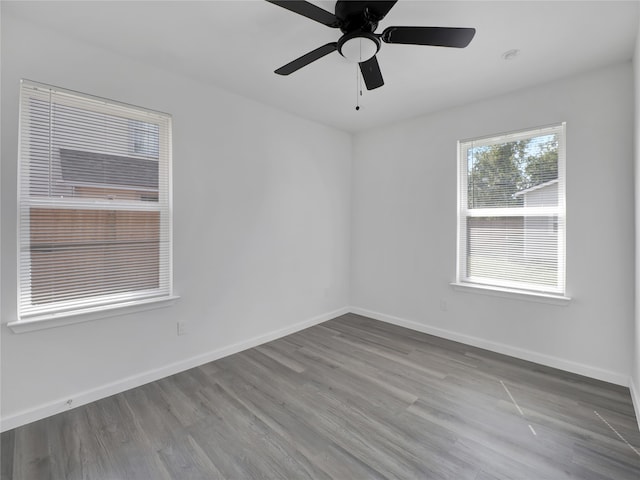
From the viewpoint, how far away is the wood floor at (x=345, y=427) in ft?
5.33

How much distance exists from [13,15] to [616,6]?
3728mm

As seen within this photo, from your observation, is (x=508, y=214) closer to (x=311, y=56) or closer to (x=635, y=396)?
(x=635, y=396)

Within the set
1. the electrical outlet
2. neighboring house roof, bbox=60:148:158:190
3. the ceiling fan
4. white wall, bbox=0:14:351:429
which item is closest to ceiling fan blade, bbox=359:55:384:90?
the ceiling fan

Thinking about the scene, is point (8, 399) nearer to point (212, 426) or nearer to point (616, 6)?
point (212, 426)

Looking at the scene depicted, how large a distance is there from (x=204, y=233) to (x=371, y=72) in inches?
77.1

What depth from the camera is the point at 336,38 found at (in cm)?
213

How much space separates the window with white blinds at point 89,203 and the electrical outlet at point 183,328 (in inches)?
13.2

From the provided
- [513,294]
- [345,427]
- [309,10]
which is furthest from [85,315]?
[513,294]

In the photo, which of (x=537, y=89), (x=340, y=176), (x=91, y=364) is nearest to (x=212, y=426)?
(x=91, y=364)

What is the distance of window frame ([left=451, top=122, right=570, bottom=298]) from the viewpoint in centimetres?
271

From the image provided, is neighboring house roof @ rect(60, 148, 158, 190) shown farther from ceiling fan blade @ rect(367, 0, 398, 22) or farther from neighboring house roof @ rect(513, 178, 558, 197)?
neighboring house roof @ rect(513, 178, 558, 197)

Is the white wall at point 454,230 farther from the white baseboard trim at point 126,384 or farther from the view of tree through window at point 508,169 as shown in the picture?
the white baseboard trim at point 126,384

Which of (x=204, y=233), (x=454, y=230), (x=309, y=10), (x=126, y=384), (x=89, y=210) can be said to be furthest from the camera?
(x=454, y=230)

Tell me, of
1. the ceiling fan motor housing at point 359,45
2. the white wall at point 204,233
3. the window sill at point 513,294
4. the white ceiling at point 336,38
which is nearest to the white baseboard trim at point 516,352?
Answer: the window sill at point 513,294
